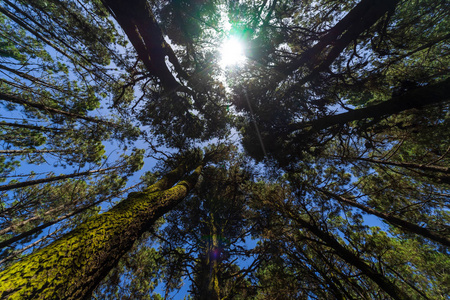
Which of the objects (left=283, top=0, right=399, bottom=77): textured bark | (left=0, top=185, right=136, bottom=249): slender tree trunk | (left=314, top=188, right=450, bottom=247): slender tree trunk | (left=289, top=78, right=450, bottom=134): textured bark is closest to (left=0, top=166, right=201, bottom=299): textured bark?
(left=289, top=78, right=450, bottom=134): textured bark

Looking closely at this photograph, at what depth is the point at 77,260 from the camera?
1456 millimetres

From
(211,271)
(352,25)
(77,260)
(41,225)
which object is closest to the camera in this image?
(77,260)

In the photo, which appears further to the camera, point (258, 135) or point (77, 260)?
point (258, 135)

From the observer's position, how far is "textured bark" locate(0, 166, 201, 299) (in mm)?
1138

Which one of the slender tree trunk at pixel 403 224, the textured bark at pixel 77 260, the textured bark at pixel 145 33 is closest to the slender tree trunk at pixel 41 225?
the textured bark at pixel 77 260

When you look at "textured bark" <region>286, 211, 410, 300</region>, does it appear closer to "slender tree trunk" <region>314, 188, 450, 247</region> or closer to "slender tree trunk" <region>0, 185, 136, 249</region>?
"slender tree trunk" <region>314, 188, 450, 247</region>

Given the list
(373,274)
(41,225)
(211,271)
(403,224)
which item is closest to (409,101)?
(403,224)

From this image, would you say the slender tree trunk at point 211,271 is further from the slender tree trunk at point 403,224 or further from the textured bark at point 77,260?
the slender tree trunk at point 403,224

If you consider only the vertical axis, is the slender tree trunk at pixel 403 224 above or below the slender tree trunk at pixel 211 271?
above

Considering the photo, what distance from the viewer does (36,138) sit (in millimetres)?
5883

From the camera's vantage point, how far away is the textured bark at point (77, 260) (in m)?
1.14

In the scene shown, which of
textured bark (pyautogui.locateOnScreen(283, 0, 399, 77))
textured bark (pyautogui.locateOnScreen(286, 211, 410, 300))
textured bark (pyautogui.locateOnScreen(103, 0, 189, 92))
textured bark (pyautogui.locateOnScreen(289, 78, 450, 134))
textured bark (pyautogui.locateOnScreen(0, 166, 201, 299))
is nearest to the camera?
textured bark (pyautogui.locateOnScreen(0, 166, 201, 299))

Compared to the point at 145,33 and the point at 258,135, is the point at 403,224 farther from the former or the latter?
the point at 145,33

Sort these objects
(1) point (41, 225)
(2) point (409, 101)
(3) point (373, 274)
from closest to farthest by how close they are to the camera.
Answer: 1. (3) point (373, 274)
2. (2) point (409, 101)
3. (1) point (41, 225)
